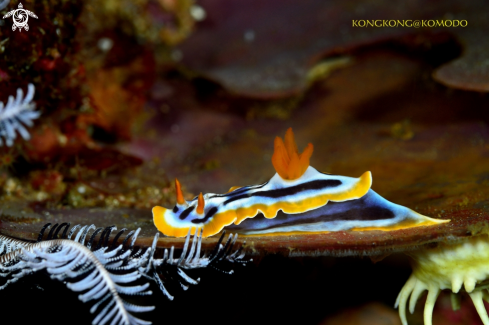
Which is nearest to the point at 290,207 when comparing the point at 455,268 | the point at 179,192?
the point at 179,192

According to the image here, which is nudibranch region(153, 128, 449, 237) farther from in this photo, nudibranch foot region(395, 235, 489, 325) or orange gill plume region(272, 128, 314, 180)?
nudibranch foot region(395, 235, 489, 325)

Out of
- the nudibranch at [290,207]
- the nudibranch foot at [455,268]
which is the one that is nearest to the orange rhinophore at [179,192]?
the nudibranch at [290,207]

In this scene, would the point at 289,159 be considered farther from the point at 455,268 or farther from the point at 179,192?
the point at 455,268

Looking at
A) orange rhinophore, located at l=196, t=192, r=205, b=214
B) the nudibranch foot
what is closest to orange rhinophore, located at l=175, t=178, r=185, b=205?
orange rhinophore, located at l=196, t=192, r=205, b=214

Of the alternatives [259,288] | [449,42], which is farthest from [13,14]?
[449,42]

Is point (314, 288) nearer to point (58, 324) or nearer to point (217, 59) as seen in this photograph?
point (58, 324)

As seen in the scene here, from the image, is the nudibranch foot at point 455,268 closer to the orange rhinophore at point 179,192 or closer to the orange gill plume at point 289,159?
the orange gill plume at point 289,159
